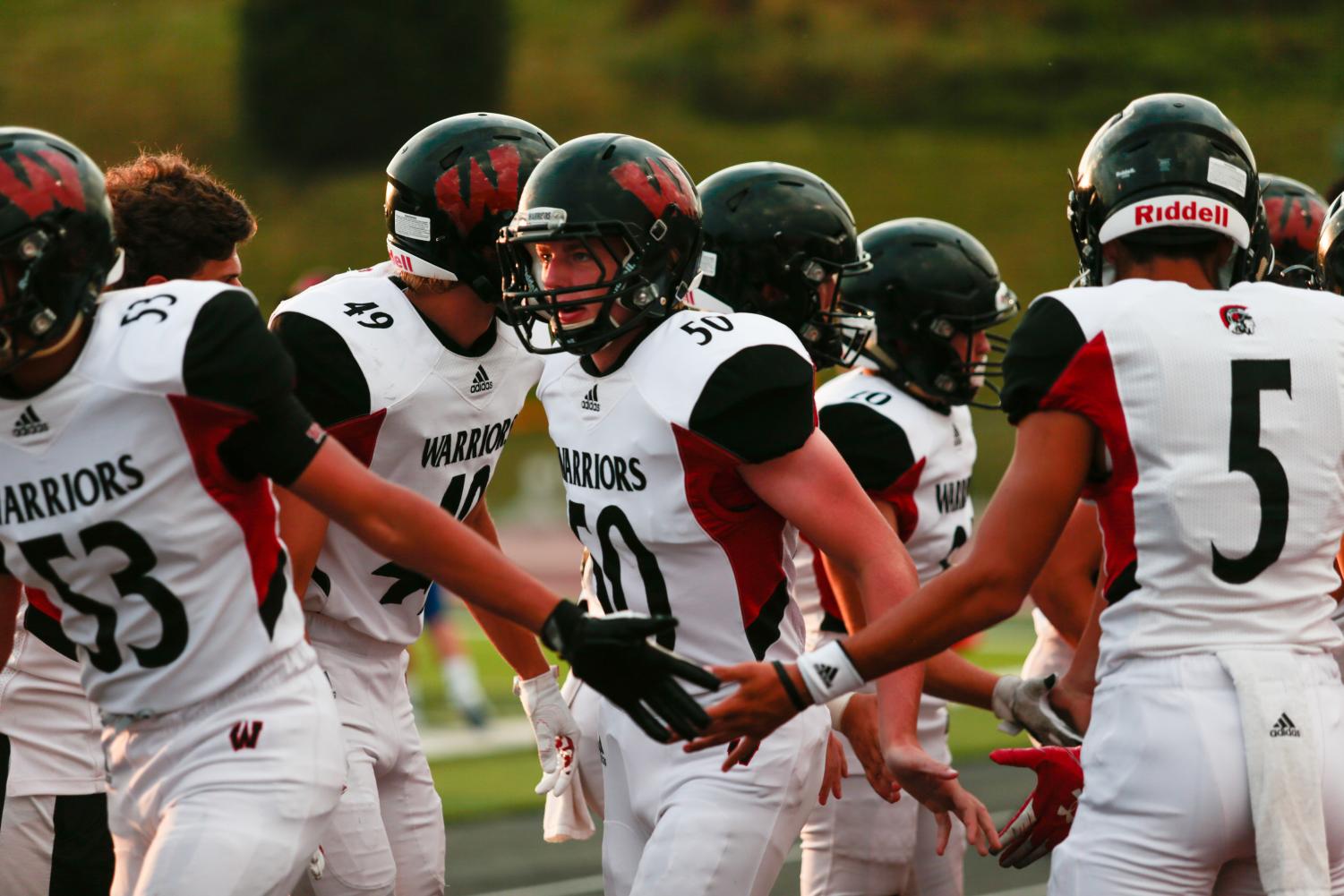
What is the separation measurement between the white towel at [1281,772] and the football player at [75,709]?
2467 mm

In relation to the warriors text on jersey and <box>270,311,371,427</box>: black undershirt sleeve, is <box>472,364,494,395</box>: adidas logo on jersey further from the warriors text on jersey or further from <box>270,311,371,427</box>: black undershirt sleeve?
the warriors text on jersey

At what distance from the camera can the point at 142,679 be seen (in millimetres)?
3023

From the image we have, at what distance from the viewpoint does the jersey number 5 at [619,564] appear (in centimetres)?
366

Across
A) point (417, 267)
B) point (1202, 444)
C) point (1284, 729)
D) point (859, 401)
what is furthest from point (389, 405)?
point (1284, 729)

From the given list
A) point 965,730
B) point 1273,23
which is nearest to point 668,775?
point 965,730

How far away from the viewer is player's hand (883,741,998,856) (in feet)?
11.5

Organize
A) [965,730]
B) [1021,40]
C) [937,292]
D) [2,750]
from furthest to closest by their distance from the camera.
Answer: [1021,40], [965,730], [937,292], [2,750]

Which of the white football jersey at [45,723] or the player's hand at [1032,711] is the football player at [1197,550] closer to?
the player's hand at [1032,711]

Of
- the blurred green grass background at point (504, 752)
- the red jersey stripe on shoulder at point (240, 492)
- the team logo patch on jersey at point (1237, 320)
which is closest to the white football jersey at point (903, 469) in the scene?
the team logo patch on jersey at point (1237, 320)

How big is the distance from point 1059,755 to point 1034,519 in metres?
0.59

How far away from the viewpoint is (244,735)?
9.84 ft

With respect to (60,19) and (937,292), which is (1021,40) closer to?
(60,19)

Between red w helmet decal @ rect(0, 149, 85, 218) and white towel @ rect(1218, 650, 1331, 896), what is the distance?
2.14 m

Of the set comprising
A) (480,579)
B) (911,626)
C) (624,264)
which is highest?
(624,264)
